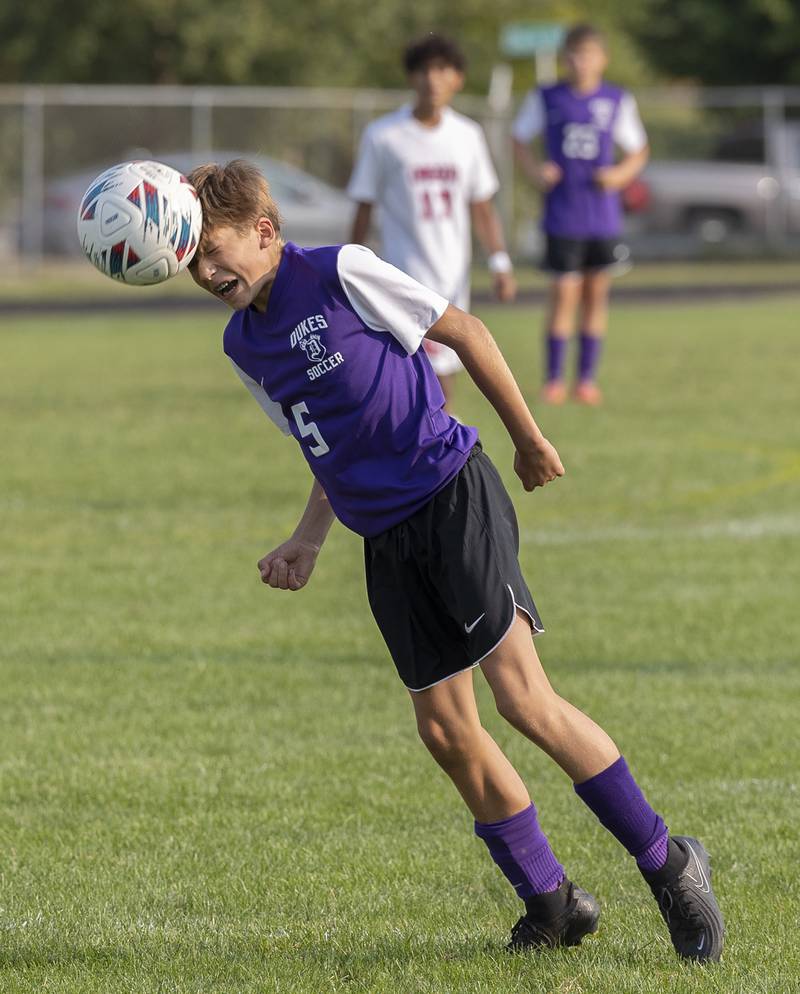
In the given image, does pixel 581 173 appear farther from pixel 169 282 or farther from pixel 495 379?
pixel 169 282

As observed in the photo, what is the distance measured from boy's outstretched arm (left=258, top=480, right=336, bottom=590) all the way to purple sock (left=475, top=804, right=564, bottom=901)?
72 centimetres

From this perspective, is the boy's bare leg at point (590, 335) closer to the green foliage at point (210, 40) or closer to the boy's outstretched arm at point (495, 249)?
the boy's outstretched arm at point (495, 249)

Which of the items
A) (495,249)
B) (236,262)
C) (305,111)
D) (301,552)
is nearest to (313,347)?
(236,262)

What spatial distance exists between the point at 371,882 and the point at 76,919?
73cm

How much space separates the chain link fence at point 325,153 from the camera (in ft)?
86.0

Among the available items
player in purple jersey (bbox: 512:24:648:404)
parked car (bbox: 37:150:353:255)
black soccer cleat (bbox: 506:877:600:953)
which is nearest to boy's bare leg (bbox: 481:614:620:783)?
black soccer cleat (bbox: 506:877:600:953)

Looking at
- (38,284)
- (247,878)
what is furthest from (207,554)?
(38,284)

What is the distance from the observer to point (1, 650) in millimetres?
6656

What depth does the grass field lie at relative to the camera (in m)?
3.95

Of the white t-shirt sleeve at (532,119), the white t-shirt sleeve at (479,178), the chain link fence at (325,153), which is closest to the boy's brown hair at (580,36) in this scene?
the white t-shirt sleeve at (532,119)

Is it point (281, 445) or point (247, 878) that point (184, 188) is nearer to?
point (247, 878)

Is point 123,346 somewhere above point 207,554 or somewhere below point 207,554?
below

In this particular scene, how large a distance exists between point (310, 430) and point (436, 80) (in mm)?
6220

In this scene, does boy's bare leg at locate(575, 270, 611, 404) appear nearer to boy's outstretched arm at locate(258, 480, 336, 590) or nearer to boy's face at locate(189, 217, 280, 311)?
boy's outstretched arm at locate(258, 480, 336, 590)
